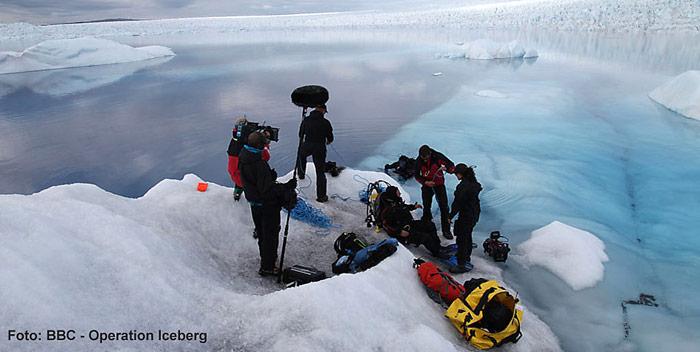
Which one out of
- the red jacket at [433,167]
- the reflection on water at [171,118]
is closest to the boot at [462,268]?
the red jacket at [433,167]

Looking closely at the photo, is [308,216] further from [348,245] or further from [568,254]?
[568,254]

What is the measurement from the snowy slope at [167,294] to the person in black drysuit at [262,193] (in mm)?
354

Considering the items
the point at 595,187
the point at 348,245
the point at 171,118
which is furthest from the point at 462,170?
the point at 171,118

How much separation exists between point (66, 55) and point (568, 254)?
147 ft

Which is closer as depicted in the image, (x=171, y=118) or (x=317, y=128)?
(x=317, y=128)

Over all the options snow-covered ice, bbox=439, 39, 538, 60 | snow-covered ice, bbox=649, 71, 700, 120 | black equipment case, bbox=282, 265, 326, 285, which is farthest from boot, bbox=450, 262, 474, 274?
snow-covered ice, bbox=439, 39, 538, 60

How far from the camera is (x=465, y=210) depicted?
5500mm

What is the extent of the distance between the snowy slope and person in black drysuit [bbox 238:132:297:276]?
0.35m

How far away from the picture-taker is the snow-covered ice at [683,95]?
14680 mm

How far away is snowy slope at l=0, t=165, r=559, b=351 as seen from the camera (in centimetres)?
295

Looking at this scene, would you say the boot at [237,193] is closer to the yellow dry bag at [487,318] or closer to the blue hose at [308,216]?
the blue hose at [308,216]

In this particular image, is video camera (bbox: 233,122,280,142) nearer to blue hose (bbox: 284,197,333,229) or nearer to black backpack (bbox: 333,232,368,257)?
blue hose (bbox: 284,197,333,229)

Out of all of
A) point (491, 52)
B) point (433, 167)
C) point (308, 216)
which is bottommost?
point (308, 216)

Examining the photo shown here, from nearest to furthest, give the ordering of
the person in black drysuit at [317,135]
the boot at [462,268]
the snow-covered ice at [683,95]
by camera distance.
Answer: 1. the boot at [462,268]
2. the person in black drysuit at [317,135]
3. the snow-covered ice at [683,95]
